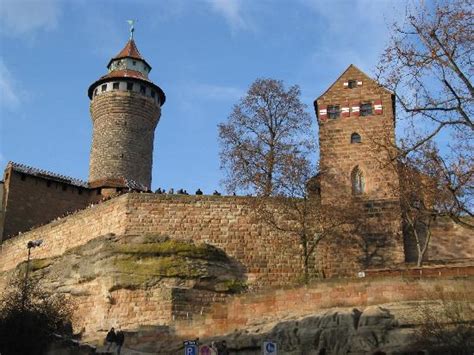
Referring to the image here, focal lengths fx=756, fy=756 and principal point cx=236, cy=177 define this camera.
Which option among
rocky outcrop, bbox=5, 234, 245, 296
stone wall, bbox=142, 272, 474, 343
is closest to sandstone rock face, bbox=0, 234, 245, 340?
rocky outcrop, bbox=5, 234, 245, 296

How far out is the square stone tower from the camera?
1164 inches

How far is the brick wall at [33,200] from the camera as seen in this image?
134 feet

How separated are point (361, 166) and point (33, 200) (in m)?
19.6

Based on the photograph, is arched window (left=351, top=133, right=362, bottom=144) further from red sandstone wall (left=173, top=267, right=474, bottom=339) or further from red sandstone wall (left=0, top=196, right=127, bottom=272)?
red sandstone wall (left=0, top=196, right=127, bottom=272)

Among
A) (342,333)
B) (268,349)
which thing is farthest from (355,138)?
(268,349)

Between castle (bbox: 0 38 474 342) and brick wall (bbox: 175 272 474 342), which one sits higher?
castle (bbox: 0 38 474 342)

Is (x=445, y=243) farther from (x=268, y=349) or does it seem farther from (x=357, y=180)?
(x=268, y=349)

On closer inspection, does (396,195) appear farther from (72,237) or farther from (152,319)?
(72,237)

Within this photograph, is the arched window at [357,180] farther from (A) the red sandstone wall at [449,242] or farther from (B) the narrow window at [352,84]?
(B) the narrow window at [352,84]

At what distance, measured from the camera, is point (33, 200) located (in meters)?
41.6

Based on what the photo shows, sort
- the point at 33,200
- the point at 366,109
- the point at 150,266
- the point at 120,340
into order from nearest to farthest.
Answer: the point at 120,340
the point at 150,266
the point at 366,109
the point at 33,200

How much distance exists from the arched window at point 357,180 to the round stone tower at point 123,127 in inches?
667

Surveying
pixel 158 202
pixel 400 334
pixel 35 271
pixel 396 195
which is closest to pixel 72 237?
pixel 35 271

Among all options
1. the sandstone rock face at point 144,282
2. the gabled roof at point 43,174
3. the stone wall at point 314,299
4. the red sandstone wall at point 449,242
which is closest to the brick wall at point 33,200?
the gabled roof at point 43,174
